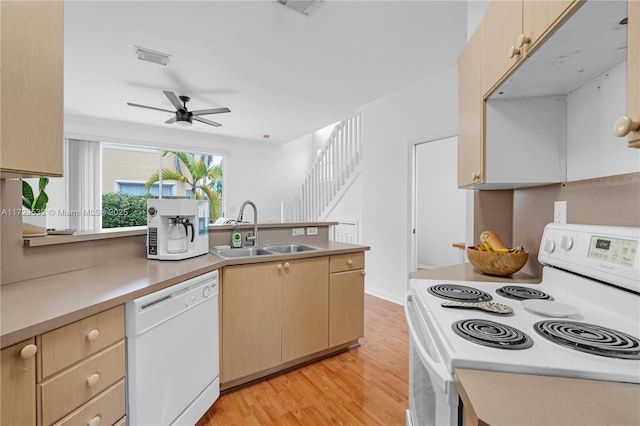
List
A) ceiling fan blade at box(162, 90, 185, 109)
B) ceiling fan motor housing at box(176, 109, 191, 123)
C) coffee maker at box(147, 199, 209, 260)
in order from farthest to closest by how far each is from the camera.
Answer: ceiling fan motor housing at box(176, 109, 191, 123)
ceiling fan blade at box(162, 90, 185, 109)
coffee maker at box(147, 199, 209, 260)

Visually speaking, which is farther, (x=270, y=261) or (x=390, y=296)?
(x=390, y=296)

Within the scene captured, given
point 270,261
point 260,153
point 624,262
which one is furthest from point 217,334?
point 260,153

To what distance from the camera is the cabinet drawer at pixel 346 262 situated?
2348 millimetres

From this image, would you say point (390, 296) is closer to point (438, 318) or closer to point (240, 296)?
point (240, 296)

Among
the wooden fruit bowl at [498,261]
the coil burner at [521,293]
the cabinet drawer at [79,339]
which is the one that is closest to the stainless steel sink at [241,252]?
the cabinet drawer at [79,339]

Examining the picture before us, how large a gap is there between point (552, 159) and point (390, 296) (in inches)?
110

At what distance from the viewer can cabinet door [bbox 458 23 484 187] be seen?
1.38 meters

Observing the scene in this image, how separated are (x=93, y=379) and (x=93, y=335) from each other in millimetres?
151

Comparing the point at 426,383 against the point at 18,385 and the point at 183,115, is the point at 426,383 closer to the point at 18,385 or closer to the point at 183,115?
the point at 18,385

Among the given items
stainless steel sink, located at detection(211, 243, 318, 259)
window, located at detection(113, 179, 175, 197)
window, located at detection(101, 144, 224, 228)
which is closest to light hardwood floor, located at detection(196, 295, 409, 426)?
stainless steel sink, located at detection(211, 243, 318, 259)

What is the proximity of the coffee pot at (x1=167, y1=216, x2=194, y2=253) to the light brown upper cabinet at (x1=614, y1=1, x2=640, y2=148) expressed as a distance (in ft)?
6.47

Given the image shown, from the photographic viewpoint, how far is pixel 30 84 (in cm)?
102

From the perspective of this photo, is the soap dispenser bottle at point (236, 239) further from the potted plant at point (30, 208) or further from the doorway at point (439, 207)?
the doorway at point (439, 207)

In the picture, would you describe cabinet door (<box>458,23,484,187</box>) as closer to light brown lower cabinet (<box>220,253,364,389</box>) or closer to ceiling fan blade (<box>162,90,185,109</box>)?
light brown lower cabinet (<box>220,253,364,389</box>)
